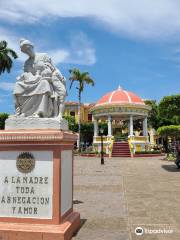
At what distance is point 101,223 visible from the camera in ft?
21.8

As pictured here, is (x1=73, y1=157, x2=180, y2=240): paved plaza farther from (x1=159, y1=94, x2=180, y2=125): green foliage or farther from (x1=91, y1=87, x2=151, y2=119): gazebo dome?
(x1=91, y1=87, x2=151, y2=119): gazebo dome

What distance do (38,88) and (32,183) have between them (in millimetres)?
1673

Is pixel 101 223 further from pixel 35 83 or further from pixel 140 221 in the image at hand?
pixel 35 83

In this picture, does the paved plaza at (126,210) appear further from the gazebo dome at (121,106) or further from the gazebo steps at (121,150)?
the gazebo dome at (121,106)

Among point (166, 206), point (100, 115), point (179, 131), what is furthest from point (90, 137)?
point (166, 206)

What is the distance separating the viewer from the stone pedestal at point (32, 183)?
546cm

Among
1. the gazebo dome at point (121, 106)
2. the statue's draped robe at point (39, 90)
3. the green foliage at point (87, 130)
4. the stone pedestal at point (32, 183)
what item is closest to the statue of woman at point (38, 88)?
the statue's draped robe at point (39, 90)

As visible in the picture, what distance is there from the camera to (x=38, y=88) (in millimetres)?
5984

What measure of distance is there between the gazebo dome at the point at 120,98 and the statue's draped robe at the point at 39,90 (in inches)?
1217

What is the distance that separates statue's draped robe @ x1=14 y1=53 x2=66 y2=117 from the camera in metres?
5.97

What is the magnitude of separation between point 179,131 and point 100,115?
451 inches

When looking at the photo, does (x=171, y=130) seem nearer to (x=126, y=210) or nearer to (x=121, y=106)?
(x=121, y=106)

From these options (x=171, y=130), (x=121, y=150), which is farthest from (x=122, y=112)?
(x=171, y=130)

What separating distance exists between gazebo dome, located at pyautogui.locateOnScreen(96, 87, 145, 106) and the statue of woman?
30.9m
